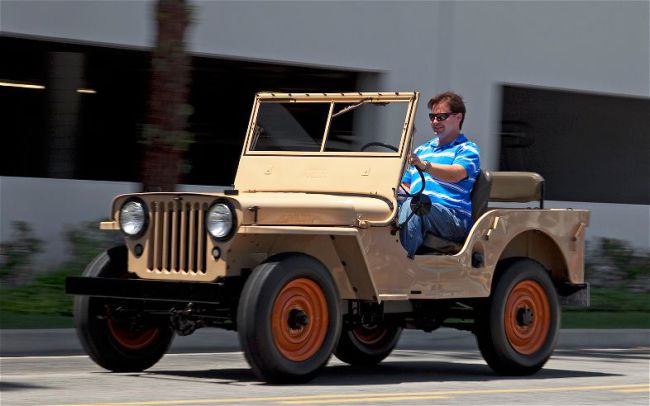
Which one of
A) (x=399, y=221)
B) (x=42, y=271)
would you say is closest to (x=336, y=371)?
(x=399, y=221)

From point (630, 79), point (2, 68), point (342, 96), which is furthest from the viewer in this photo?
point (630, 79)

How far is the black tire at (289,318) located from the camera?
8.62m

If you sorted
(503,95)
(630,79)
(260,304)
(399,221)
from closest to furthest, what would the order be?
(260,304), (399,221), (503,95), (630,79)

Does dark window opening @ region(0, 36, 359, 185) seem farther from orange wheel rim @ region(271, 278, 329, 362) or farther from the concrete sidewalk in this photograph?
orange wheel rim @ region(271, 278, 329, 362)

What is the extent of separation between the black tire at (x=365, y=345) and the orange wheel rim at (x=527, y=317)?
0.85 m

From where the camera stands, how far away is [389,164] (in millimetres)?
9867

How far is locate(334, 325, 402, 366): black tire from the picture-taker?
1080 cm

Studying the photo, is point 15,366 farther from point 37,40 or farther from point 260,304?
point 37,40

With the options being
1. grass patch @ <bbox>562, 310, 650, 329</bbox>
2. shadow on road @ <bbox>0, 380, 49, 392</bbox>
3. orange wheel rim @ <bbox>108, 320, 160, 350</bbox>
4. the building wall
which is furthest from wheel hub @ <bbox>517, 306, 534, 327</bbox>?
the building wall

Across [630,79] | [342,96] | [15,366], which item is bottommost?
[15,366]

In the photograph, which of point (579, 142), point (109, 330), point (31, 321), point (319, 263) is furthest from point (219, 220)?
point (579, 142)

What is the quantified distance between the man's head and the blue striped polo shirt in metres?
0.08

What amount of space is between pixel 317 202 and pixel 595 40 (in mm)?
11816

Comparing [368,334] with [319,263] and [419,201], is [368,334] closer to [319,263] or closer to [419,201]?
[419,201]
